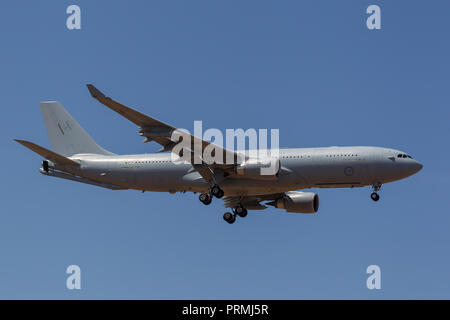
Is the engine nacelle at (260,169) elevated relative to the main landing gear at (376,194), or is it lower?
elevated

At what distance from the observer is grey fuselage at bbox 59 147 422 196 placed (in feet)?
166

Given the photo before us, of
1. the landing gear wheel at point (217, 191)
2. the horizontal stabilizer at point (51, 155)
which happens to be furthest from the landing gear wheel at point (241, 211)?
the horizontal stabilizer at point (51, 155)

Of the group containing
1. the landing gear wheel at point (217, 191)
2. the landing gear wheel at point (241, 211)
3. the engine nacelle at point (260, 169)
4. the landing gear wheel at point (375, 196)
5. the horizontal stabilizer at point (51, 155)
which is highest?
the horizontal stabilizer at point (51, 155)

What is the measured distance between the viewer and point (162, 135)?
4669 centimetres

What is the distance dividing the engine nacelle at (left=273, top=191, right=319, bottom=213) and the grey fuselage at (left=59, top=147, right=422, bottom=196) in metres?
5.03

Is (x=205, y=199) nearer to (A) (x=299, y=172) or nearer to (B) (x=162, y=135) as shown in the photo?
(A) (x=299, y=172)

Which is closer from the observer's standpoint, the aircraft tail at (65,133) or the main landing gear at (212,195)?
the main landing gear at (212,195)

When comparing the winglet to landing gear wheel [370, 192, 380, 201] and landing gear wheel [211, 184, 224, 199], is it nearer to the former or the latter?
landing gear wheel [211, 184, 224, 199]

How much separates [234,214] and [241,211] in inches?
22.5

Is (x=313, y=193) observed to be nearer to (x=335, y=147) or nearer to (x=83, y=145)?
(x=335, y=147)

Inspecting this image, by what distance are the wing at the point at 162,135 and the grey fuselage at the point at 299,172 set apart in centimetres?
98

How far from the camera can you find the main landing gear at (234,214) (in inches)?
2247

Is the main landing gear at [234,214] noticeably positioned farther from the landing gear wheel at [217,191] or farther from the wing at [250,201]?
the landing gear wheel at [217,191]
